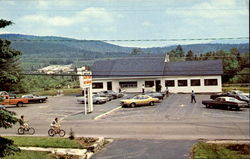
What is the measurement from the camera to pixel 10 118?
1147 cm

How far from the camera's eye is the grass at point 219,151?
14.8 m

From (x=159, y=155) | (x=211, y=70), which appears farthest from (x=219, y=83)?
(x=159, y=155)

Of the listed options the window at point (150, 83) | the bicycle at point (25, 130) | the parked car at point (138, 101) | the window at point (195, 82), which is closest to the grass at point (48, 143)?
the bicycle at point (25, 130)

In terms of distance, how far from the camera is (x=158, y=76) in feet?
154

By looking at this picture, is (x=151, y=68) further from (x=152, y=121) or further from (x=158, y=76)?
(x=152, y=121)

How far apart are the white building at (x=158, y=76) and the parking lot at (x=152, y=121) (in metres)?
11.8

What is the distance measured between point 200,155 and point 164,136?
15.4 feet

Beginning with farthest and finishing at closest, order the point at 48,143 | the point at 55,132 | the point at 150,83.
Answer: the point at 150,83 < the point at 55,132 < the point at 48,143

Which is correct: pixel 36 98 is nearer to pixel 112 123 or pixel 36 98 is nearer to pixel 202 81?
pixel 112 123

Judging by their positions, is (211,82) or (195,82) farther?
(195,82)

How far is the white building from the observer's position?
4525 centimetres

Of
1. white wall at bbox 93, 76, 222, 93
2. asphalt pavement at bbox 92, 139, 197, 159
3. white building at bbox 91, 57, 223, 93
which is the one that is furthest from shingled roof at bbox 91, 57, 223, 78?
→ asphalt pavement at bbox 92, 139, 197, 159

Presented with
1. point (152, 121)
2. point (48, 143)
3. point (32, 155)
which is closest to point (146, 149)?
point (48, 143)

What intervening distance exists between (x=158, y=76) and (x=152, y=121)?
2284 centimetres
